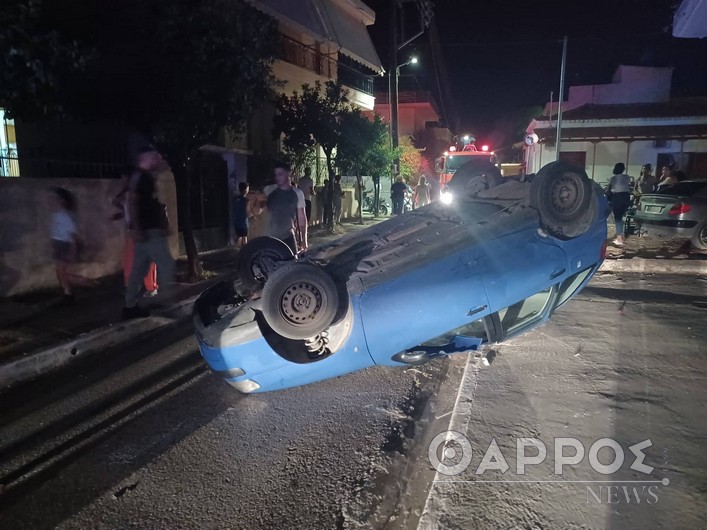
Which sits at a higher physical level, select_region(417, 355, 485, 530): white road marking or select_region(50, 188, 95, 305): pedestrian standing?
select_region(50, 188, 95, 305): pedestrian standing

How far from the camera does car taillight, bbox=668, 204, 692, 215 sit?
394 inches

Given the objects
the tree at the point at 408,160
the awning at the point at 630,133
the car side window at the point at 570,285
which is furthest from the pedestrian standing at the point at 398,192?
the car side window at the point at 570,285

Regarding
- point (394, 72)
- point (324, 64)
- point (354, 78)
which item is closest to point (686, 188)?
point (394, 72)

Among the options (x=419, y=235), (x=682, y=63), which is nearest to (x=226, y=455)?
(x=419, y=235)

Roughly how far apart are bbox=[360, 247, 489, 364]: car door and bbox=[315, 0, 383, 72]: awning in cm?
1481

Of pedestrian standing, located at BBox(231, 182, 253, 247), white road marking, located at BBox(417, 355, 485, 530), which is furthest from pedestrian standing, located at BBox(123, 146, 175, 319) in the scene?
pedestrian standing, located at BBox(231, 182, 253, 247)

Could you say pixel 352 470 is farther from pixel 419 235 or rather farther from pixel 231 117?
pixel 231 117

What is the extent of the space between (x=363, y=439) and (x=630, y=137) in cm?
2442

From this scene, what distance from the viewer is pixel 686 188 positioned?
35.1ft

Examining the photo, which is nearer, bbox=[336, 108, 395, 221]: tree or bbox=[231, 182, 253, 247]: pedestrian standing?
bbox=[231, 182, 253, 247]: pedestrian standing

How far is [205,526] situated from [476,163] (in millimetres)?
4372

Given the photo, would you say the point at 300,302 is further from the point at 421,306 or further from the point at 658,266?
the point at 658,266

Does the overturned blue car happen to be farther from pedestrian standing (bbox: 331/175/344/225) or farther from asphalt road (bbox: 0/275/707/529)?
pedestrian standing (bbox: 331/175/344/225)

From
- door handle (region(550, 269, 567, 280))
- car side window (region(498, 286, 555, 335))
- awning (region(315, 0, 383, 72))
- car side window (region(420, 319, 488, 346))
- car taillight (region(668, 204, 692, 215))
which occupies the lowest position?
car side window (region(420, 319, 488, 346))
